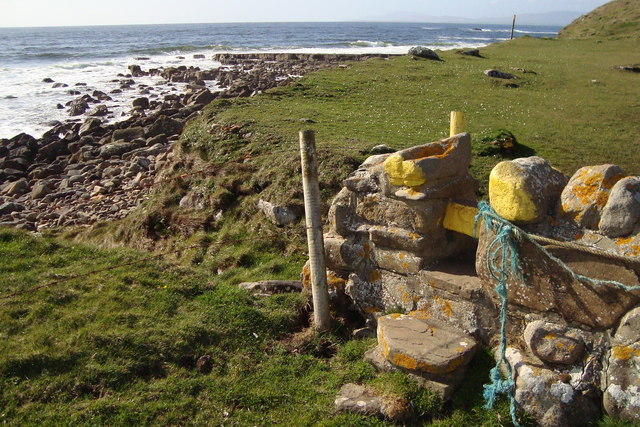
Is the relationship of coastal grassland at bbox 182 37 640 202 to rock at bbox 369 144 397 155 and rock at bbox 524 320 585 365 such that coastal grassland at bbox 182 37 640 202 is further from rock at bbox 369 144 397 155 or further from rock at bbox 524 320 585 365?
rock at bbox 524 320 585 365

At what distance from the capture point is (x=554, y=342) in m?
4.59

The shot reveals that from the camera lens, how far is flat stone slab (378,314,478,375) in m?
4.93

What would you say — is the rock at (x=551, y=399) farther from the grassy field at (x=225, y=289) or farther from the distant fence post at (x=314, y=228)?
the distant fence post at (x=314, y=228)

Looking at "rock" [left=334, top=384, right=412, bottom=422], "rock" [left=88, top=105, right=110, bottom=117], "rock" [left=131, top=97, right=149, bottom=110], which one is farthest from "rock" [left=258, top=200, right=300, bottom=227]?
"rock" [left=88, top=105, right=110, bottom=117]

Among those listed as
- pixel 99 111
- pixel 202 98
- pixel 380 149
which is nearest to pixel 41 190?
pixel 380 149

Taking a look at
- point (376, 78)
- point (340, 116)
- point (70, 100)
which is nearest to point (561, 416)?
point (340, 116)

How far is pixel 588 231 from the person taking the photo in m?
4.53

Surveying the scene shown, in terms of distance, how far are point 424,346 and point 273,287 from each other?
2776 mm

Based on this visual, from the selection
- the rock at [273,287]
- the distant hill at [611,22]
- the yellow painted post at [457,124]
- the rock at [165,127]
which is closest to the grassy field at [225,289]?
the rock at [273,287]

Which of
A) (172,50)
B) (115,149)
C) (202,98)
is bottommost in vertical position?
(115,149)

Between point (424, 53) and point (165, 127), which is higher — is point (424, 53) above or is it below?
above

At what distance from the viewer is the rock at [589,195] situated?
4.51 meters

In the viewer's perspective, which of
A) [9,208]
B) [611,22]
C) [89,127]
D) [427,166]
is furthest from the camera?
[611,22]

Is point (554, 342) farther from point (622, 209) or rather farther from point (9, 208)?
point (9, 208)
